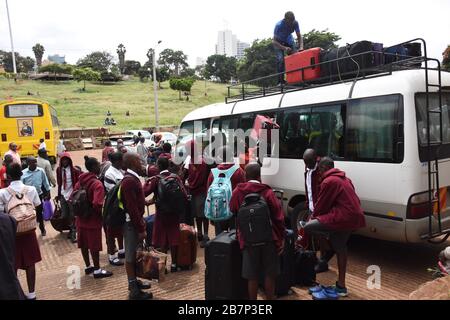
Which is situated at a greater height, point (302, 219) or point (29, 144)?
point (29, 144)

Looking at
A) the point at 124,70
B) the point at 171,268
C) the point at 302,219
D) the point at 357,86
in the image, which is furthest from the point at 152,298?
the point at 124,70

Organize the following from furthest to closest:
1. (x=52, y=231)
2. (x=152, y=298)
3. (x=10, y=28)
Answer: (x=10, y=28) < (x=52, y=231) < (x=152, y=298)

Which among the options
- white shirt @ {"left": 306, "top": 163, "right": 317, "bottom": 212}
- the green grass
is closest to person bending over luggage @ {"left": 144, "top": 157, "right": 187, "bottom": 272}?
white shirt @ {"left": 306, "top": 163, "right": 317, "bottom": 212}

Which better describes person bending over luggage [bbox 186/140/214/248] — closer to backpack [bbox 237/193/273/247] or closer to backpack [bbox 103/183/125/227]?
backpack [bbox 103/183/125/227]

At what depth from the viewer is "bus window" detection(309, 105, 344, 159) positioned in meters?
5.82

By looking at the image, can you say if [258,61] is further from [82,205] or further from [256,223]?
[256,223]

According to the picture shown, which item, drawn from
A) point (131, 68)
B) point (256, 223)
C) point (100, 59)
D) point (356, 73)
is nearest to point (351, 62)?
point (356, 73)

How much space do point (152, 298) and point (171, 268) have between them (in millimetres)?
935

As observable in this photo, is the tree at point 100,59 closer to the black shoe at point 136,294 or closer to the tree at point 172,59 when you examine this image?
the tree at point 172,59

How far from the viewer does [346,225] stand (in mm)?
4488

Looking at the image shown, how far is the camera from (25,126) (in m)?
17.9

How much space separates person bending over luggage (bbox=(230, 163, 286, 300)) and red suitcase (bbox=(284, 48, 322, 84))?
3443 millimetres
